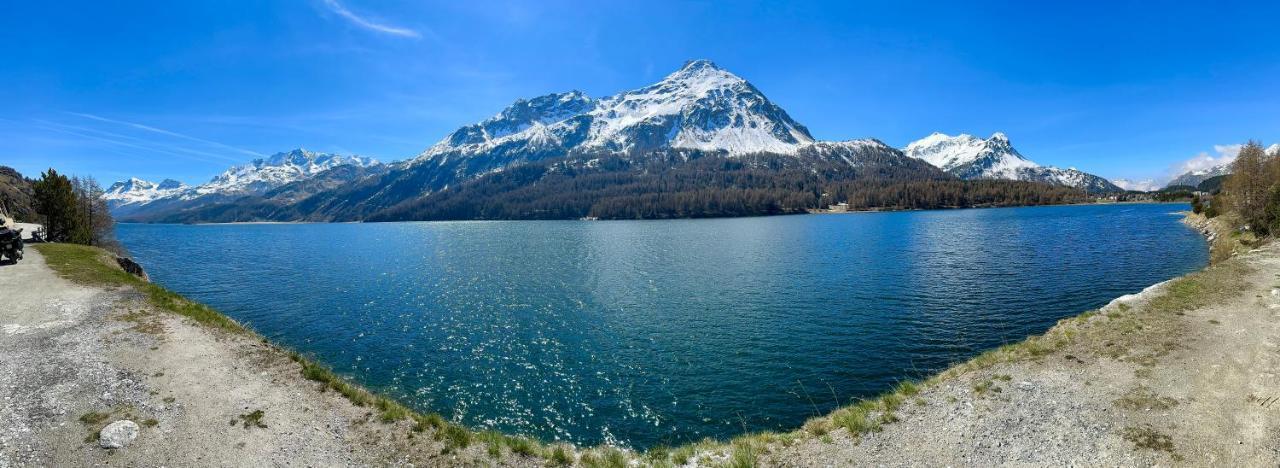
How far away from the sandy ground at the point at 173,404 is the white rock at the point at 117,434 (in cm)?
23

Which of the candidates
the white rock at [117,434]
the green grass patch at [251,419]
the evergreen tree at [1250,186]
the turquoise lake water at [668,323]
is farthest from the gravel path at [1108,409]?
the evergreen tree at [1250,186]

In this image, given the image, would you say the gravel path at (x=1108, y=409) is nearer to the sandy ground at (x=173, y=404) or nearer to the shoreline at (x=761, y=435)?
the shoreline at (x=761, y=435)

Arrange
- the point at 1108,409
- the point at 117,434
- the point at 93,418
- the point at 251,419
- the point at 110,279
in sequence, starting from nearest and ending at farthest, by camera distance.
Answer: the point at 117,434, the point at 93,418, the point at 1108,409, the point at 251,419, the point at 110,279

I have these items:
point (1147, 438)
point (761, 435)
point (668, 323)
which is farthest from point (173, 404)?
point (1147, 438)

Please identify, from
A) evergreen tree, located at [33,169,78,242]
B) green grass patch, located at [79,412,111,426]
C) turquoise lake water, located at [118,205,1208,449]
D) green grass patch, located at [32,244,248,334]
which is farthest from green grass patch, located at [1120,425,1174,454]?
evergreen tree, located at [33,169,78,242]

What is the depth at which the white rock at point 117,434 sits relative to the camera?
15.6 m

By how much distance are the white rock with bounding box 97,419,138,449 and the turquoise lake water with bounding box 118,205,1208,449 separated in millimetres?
11852

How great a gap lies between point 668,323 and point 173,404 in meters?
30.9

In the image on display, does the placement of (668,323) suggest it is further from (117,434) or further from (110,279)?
(110,279)

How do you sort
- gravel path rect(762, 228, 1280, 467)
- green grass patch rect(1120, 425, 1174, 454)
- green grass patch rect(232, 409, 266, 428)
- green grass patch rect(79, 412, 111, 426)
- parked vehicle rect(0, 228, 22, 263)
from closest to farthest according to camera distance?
green grass patch rect(1120, 425, 1174, 454)
gravel path rect(762, 228, 1280, 467)
green grass patch rect(79, 412, 111, 426)
green grass patch rect(232, 409, 266, 428)
parked vehicle rect(0, 228, 22, 263)

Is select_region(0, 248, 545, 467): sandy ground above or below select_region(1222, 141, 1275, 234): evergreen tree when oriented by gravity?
below

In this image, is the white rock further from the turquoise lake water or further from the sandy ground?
the turquoise lake water

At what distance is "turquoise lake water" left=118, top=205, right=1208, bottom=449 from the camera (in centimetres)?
2672

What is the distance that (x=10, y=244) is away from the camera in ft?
149
